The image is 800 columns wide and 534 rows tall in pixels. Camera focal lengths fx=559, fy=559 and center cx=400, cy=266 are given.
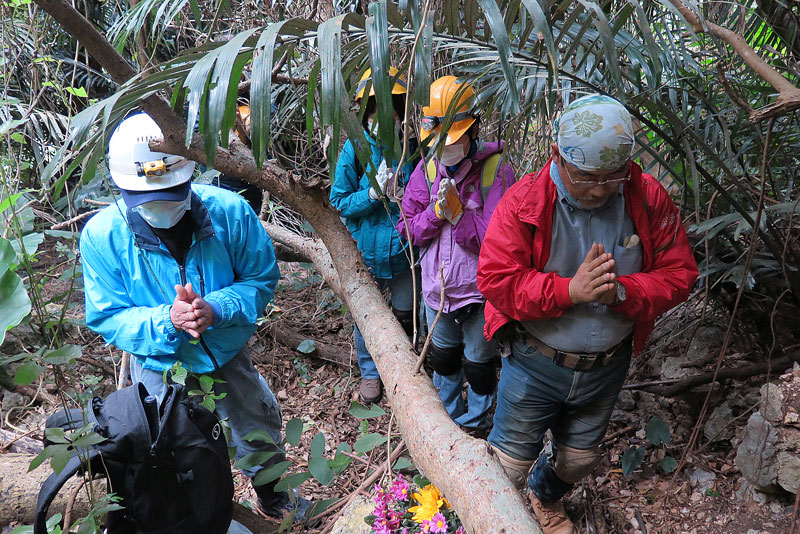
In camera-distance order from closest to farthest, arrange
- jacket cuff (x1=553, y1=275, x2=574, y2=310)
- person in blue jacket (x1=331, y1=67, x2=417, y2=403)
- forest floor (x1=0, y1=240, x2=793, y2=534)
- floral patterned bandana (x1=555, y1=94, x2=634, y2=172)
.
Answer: floral patterned bandana (x1=555, y1=94, x2=634, y2=172)
jacket cuff (x1=553, y1=275, x2=574, y2=310)
forest floor (x1=0, y1=240, x2=793, y2=534)
person in blue jacket (x1=331, y1=67, x2=417, y2=403)

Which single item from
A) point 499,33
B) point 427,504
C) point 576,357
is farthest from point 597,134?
point 427,504

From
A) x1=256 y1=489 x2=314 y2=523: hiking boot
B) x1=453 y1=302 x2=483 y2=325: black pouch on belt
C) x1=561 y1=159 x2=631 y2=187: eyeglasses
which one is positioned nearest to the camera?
x1=561 y1=159 x2=631 y2=187: eyeglasses

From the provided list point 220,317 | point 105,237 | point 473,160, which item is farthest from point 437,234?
point 105,237

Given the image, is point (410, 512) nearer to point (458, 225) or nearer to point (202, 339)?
point (202, 339)

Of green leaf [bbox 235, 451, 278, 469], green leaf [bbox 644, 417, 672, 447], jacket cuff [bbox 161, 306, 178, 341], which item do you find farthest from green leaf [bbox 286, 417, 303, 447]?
green leaf [bbox 644, 417, 672, 447]

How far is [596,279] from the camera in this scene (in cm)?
173

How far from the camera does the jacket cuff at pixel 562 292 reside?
1.81 metres

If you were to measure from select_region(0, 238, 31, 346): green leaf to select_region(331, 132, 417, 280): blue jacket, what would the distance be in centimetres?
200

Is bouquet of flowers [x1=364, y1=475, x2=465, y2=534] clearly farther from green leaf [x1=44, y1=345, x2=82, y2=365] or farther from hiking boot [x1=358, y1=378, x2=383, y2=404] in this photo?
hiking boot [x1=358, y1=378, x2=383, y2=404]

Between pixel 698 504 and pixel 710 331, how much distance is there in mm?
889

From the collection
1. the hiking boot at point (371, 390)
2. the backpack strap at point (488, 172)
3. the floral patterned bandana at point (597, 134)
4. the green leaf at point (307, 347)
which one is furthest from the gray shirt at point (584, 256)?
the green leaf at point (307, 347)

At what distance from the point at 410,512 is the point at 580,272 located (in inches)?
37.0

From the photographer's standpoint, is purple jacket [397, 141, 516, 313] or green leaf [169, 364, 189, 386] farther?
purple jacket [397, 141, 516, 313]

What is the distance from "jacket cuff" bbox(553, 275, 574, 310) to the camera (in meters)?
1.81
